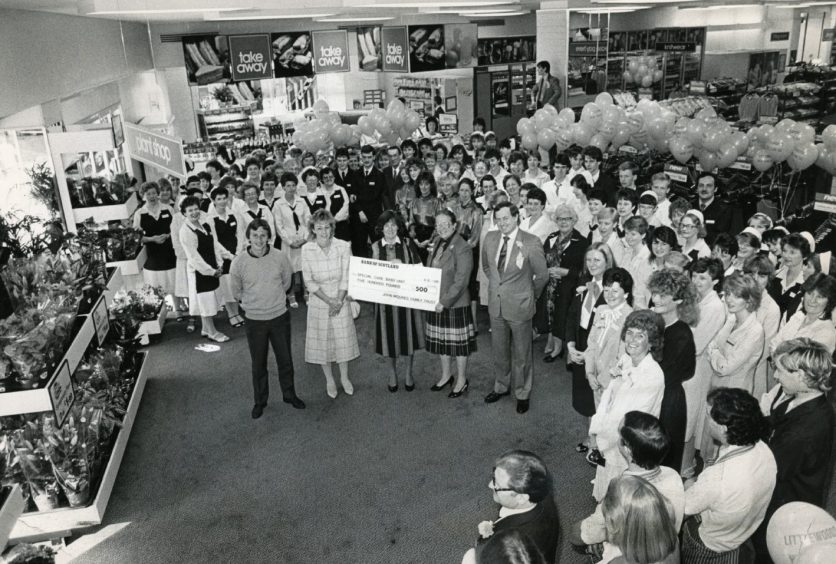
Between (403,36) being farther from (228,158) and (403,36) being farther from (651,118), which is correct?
(651,118)

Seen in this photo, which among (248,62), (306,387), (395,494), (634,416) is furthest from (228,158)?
(634,416)

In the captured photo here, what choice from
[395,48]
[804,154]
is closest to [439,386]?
[804,154]

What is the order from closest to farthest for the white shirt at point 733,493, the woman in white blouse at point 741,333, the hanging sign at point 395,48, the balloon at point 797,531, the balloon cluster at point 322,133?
the balloon at point 797,531
the white shirt at point 733,493
the woman in white blouse at point 741,333
the balloon cluster at point 322,133
the hanging sign at point 395,48

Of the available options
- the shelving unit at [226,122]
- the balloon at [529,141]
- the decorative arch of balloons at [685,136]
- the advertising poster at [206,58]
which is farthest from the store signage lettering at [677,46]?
the advertising poster at [206,58]

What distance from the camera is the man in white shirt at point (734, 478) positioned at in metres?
2.75

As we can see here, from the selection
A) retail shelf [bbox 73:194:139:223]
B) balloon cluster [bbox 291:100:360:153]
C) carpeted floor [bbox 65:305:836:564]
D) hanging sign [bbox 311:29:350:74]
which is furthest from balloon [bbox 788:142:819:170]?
hanging sign [bbox 311:29:350:74]

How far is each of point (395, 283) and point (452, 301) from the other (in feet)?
1.64

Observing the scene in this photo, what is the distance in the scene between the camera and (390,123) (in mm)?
10742

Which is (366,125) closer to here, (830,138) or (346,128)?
(346,128)

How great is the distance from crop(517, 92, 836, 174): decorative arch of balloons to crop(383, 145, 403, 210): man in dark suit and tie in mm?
2408

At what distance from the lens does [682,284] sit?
12.7 ft

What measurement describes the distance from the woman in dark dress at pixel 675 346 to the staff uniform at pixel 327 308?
272 cm

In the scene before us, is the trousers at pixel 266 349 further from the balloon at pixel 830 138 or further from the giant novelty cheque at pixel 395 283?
the balloon at pixel 830 138

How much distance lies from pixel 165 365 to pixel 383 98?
10.7 meters
